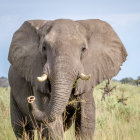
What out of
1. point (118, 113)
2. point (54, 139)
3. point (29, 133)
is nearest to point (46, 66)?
point (54, 139)

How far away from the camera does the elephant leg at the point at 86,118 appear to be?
527 cm

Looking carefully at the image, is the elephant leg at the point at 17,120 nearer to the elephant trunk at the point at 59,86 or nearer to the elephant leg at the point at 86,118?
the elephant leg at the point at 86,118

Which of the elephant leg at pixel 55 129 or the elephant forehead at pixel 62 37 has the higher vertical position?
the elephant forehead at pixel 62 37

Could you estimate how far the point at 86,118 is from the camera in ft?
17.6

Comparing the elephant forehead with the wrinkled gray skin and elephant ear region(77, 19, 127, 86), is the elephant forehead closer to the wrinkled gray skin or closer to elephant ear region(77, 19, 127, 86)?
the wrinkled gray skin

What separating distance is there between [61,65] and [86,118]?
117 cm

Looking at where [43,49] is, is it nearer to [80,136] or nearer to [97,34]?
[97,34]

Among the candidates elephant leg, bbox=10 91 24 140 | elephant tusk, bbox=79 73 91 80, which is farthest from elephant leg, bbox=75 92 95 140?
elephant leg, bbox=10 91 24 140

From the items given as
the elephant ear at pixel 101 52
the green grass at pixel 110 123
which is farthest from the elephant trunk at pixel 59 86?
the green grass at pixel 110 123

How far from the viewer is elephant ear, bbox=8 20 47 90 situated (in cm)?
521

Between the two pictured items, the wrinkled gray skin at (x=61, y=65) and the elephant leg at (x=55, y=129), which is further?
the elephant leg at (x=55, y=129)

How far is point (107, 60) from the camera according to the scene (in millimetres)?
5496

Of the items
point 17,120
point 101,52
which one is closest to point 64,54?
point 101,52

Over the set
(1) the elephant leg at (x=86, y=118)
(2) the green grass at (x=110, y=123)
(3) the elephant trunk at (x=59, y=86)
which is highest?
(3) the elephant trunk at (x=59, y=86)
